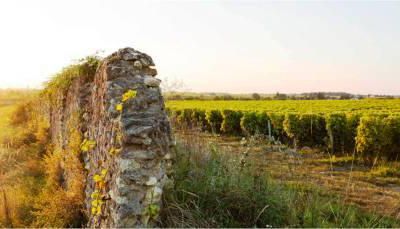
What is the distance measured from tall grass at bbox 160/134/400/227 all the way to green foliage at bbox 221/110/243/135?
14.0m

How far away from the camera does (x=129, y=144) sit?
3.60m

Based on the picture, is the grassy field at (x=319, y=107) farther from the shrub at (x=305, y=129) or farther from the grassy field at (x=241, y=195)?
the grassy field at (x=241, y=195)

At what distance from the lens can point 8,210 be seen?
6094mm

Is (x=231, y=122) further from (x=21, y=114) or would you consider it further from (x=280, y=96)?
(x=280, y=96)

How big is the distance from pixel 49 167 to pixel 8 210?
6.36 ft

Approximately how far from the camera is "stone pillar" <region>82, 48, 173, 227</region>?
3.44m

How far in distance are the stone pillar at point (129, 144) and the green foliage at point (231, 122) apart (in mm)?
14105

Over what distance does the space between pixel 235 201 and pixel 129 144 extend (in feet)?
3.91

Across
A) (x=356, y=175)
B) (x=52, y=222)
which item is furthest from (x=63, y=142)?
(x=356, y=175)

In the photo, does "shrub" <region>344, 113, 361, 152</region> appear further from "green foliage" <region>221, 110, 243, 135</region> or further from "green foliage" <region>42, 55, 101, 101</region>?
"green foliage" <region>42, 55, 101, 101</region>

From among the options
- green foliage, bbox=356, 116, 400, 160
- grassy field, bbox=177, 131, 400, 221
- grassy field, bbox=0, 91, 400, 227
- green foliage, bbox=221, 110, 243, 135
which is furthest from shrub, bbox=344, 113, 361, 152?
grassy field, bbox=0, 91, 400, 227

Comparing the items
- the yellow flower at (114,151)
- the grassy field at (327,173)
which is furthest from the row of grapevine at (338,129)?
the yellow flower at (114,151)

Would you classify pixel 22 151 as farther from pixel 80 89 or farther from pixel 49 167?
pixel 80 89

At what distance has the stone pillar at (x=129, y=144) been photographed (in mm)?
3436
